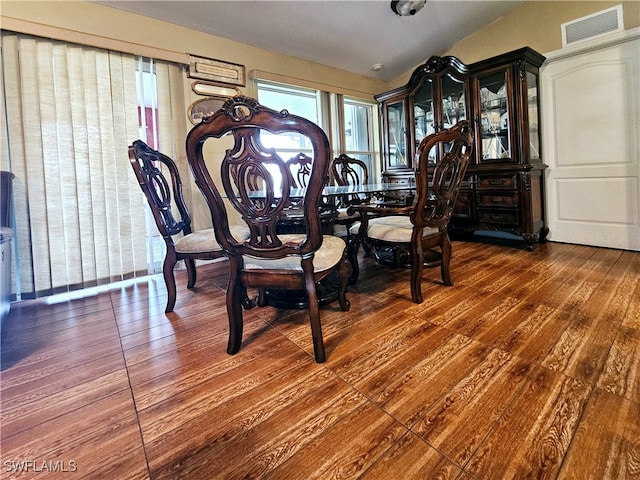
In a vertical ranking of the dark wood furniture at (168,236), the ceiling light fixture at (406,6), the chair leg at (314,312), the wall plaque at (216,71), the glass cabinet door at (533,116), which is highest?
the ceiling light fixture at (406,6)

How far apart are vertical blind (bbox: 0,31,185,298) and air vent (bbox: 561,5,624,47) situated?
Result: 3800 millimetres

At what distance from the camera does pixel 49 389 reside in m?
1.24

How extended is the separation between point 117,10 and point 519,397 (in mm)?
3678

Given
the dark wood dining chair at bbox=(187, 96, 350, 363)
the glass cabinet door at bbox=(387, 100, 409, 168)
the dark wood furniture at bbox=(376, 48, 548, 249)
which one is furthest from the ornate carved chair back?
the glass cabinet door at bbox=(387, 100, 409, 168)

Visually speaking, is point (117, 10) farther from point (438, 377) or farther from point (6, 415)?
point (438, 377)

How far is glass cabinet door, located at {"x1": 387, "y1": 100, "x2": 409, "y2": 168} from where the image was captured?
409cm

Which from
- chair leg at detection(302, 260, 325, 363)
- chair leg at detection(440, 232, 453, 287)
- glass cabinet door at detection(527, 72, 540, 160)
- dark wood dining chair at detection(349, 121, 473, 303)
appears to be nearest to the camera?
chair leg at detection(302, 260, 325, 363)

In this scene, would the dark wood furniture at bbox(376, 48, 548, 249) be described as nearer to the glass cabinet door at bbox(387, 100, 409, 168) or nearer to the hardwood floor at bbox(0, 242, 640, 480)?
the glass cabinet door at bbox(387, 100, 409, 168)

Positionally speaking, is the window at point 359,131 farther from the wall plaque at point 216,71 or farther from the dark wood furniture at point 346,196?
the wall plaque at point 216,71

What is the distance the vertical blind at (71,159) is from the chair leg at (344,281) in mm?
1969

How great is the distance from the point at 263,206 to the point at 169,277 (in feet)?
3.24

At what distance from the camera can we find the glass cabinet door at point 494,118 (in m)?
3.17

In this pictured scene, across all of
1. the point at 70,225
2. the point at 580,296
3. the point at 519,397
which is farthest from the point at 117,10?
the point at 580,296

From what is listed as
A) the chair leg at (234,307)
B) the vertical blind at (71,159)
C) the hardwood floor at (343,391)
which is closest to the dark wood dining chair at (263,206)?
the chair leg at (234,307)
